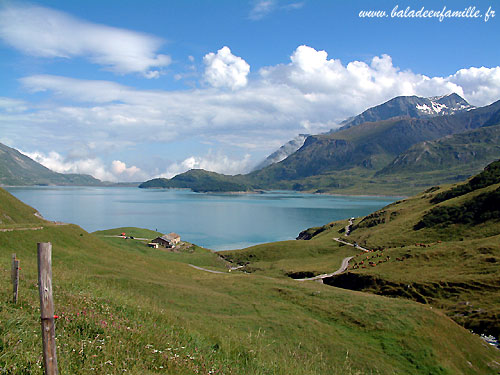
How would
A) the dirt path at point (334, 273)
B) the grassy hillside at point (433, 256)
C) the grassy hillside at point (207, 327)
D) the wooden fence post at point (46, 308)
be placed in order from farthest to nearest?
the dirt path at point (334, 273) < the grassy hillside at point (433, 256) < the grassy hillside at point (207, 327) < the wooden fence post at point (46, 308)

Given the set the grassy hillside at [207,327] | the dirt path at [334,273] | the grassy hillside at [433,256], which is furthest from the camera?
the dirt path at [334,273]

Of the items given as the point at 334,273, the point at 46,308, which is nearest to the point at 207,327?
the point at 46,308

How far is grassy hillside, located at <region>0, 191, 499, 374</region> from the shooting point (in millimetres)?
10836

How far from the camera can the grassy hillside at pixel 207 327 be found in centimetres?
1084

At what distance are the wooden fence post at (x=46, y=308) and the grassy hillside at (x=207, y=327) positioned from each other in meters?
1.67

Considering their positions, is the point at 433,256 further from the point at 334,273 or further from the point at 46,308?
the point at 46,308

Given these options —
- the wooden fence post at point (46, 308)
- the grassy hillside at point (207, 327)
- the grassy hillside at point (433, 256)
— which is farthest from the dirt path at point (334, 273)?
the wooden fence post at point (46, 308)

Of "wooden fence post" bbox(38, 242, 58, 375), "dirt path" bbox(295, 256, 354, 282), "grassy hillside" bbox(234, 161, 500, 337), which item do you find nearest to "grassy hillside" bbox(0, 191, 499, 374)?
"wooden fence post" bbox(38, 242, 58, 375)

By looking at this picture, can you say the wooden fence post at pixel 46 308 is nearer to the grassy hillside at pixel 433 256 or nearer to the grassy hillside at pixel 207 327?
the grassy hillside at pixel 207 327

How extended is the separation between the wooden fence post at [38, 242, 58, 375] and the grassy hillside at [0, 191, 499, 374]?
1671 millimetres

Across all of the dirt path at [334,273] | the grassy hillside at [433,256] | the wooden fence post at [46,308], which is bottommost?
the dirt path at [334,273]

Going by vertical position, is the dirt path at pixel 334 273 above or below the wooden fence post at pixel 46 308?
below

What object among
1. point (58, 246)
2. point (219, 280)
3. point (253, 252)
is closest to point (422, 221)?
point (253, 252)

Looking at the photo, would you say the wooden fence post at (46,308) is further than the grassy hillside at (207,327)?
No
